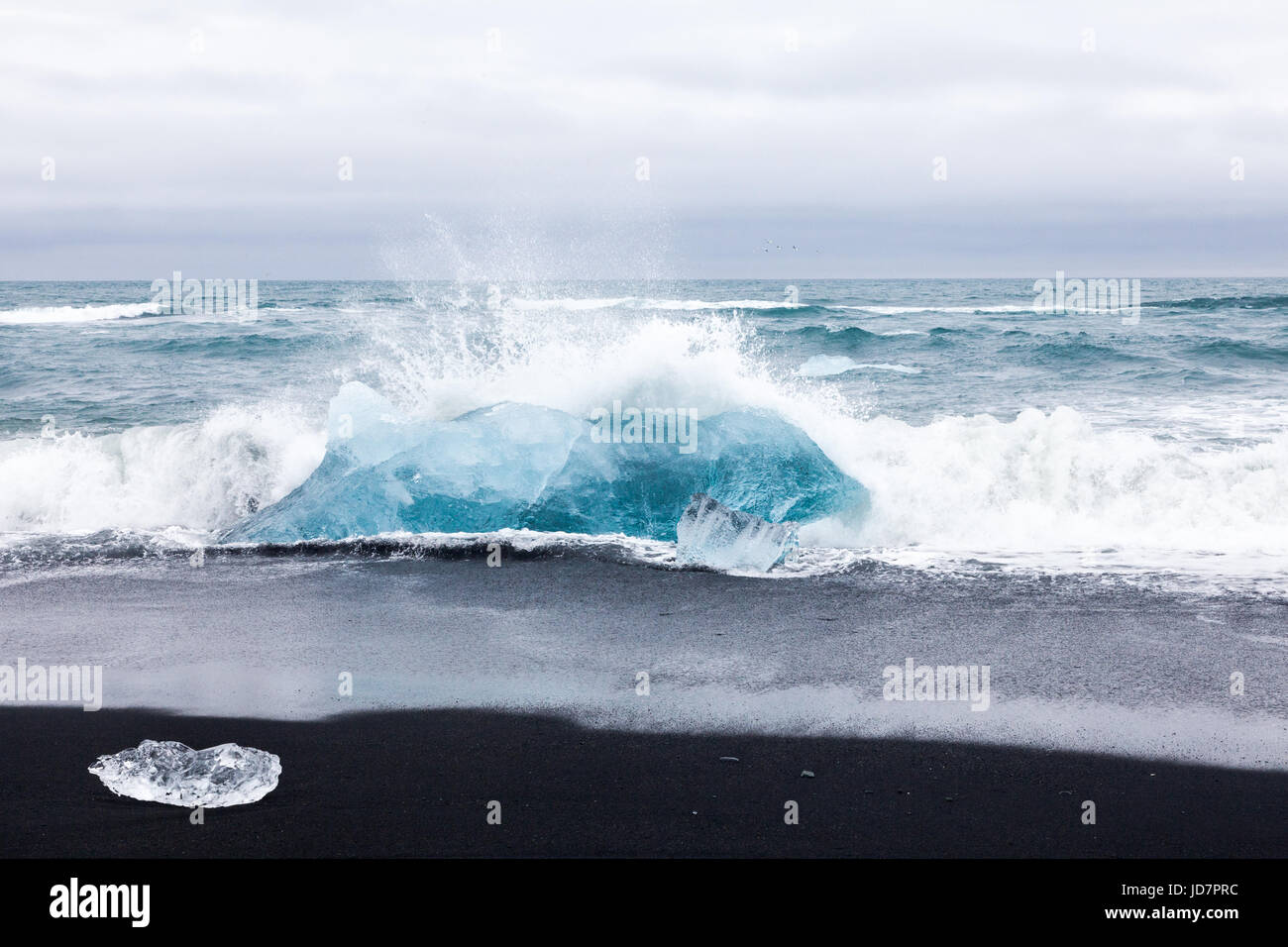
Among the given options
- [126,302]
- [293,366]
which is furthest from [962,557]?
[126,302]

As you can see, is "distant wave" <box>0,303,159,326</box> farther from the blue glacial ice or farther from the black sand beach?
the black sand beach

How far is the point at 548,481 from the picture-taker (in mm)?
8727

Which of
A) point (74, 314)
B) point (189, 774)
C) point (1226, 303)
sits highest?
point (74, 314)

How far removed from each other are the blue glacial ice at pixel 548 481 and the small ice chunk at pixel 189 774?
13.0 ft

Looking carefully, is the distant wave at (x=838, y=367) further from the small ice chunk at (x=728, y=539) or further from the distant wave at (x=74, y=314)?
the distant wave at (x=74, y=314)

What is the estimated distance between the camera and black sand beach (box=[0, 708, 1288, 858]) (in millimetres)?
3723

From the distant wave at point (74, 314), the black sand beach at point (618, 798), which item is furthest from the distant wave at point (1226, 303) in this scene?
the distant wave at point (74, 314)

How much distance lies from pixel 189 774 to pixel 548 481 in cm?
478

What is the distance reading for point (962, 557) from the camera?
25.5 ft

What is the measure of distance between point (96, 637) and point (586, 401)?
15.2ft

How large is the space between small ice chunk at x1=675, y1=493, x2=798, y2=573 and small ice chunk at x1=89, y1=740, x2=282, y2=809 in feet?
12.3

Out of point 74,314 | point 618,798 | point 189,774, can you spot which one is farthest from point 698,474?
point 74,314

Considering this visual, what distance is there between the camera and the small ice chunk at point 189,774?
4.06m

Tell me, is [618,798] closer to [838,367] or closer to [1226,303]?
[838,367]
